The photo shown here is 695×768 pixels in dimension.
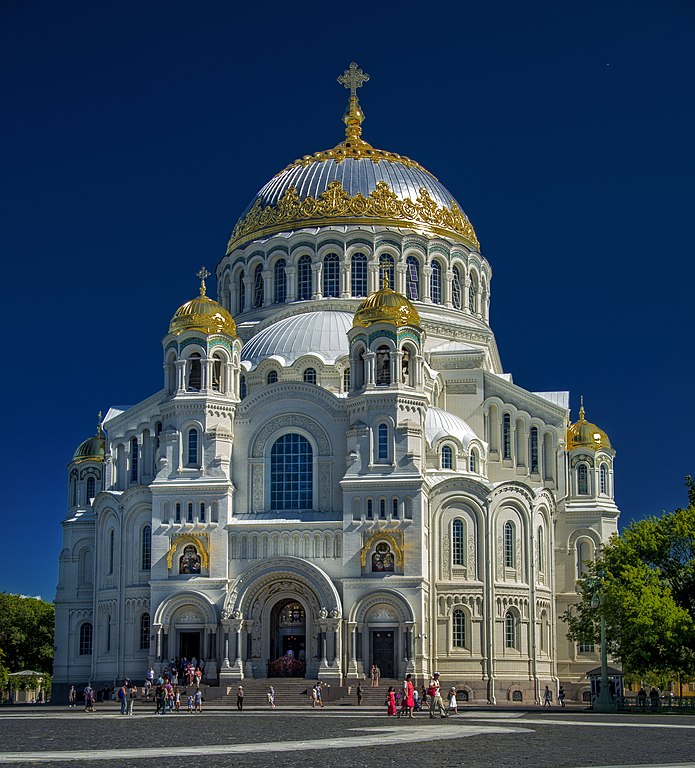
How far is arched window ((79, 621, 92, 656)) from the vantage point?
69000 mm

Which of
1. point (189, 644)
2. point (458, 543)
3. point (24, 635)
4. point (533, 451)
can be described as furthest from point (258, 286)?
point (24, 635)

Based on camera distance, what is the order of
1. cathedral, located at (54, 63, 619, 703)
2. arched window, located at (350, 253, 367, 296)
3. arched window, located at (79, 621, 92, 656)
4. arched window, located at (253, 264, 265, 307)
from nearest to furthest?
1. cathedral, located at (54, 63, 619, 703)
2. arched window, located at (79, 621, 92, 656)
3. arched window, located at (350, 253, 367, 296)
4. arched window, located at (253, 264, 265, 307)

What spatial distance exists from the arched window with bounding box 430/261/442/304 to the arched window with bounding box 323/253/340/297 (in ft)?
16.8

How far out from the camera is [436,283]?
75688mm

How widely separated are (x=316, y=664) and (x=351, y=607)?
2848 mm

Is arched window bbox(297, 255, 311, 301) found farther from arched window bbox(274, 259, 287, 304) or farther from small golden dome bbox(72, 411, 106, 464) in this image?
small golden dome bbox(72, 411, 106, 464)

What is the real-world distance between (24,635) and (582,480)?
38.7m

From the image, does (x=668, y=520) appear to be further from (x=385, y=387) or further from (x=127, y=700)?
(x=127, y=700)

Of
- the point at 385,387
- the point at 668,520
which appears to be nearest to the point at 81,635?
the point at 385,387

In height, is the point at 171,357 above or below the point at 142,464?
above

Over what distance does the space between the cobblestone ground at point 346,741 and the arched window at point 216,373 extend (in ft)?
69.6

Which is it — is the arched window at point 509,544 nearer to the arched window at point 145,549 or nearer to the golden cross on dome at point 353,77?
the arched window at point 145,549

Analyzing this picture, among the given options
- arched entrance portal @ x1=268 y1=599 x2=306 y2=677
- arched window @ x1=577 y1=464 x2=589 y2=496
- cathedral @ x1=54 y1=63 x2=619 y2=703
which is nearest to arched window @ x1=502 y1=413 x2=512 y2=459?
cathedral @ x1=54 y1=63 x2=619 y2=703

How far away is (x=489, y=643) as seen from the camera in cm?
6131
